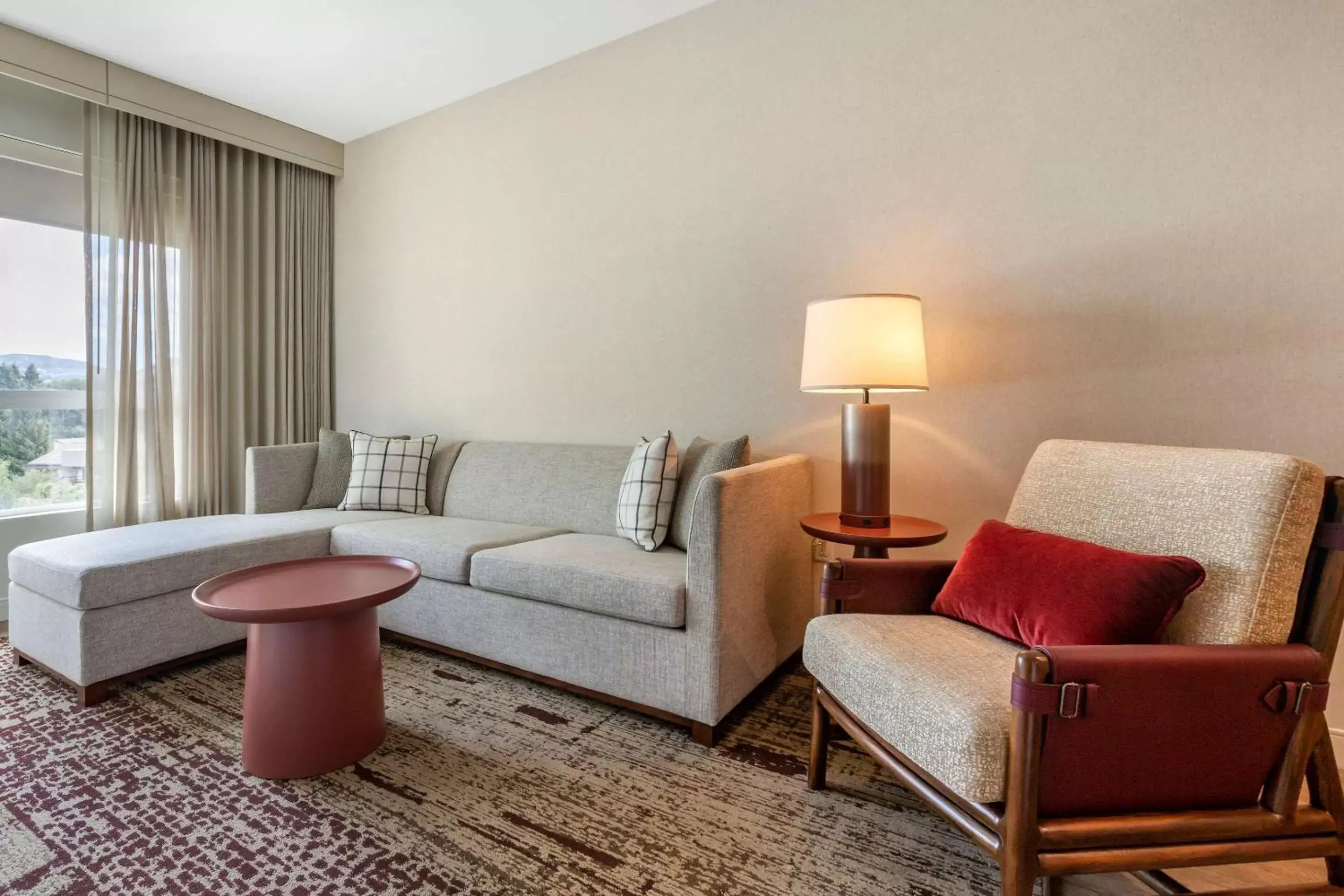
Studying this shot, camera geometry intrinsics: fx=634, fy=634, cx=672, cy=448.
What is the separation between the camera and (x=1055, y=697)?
100 cm

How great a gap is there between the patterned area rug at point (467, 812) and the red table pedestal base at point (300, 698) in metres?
0.05

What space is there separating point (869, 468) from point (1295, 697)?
109 cm

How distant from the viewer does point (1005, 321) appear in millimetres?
2105

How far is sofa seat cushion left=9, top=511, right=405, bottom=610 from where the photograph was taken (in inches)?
81.0

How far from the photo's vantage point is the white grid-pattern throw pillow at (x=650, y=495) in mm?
2318

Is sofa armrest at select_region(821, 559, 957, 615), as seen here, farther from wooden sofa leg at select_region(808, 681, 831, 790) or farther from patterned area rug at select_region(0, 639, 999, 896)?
patterned area rug at select_region(0, 639, 999, 896)

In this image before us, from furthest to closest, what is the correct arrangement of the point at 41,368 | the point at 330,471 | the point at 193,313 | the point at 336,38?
the point at 193,313, the point at 330,471, the point at 41,368, the point at 336,38

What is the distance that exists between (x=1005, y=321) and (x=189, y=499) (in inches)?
159

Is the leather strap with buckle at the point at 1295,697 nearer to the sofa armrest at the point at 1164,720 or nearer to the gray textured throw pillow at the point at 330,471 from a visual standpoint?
the sofa armrest at the point at 1164,720

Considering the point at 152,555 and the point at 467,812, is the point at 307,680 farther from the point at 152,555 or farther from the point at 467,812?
the point at 152,555

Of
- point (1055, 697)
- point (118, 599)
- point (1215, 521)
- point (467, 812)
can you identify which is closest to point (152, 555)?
point (118, 599)

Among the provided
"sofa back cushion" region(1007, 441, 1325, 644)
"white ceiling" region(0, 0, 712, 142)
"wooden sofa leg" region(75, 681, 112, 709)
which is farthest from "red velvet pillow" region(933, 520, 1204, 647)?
"wooden sofa leg" region(75, 681, 112, 709)

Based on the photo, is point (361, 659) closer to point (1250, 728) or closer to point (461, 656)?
point (461, 656)

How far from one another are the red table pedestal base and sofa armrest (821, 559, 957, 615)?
1.27m
